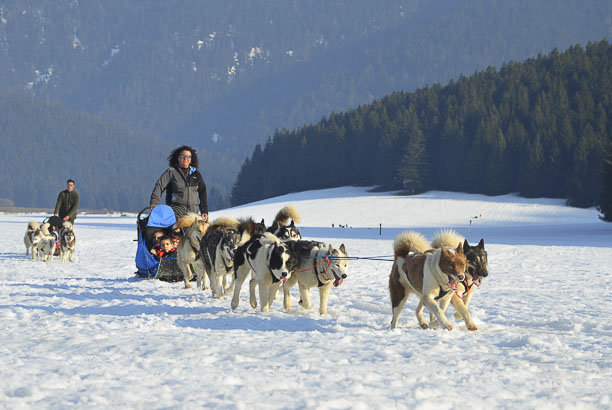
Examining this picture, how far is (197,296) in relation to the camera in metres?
10.2

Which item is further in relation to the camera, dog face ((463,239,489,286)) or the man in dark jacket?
the man in dark jacket

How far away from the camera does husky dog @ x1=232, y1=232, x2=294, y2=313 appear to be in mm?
8079

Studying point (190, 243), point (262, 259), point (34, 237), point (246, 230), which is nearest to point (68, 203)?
point (34, 237)

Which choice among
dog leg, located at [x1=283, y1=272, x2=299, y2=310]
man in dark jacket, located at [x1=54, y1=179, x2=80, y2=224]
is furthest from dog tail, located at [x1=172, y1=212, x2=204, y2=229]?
man in dark jacket, located at [x1=54, y1=179, x2=80, y2=224]

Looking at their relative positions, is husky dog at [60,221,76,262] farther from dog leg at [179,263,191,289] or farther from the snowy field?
dog leg at [179,263,191,289]

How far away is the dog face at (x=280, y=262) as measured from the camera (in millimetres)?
8016

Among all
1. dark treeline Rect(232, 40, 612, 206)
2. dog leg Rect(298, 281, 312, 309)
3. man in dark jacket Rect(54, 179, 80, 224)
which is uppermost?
dark treeline Rect(232, 40, 612, 206)

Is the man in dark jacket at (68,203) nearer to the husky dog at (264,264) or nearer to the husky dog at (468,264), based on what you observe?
the husky dog at (264,264)

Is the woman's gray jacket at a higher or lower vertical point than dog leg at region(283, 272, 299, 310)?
higher

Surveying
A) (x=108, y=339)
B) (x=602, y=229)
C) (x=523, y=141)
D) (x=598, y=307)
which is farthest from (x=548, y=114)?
(x=108, y=339)

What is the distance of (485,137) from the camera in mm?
78562

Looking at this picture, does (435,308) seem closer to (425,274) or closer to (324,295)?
(425,274)

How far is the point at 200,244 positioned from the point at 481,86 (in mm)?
86391

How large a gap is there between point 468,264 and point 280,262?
227cm
